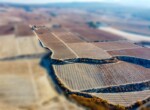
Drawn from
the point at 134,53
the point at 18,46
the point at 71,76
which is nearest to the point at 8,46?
the point at 18,46

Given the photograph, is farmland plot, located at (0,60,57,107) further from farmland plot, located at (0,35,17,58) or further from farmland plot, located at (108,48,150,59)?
farmland plot, located at (108,48,150,59)

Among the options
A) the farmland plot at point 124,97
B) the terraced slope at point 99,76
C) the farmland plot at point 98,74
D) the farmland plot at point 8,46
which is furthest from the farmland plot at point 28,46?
the farmland plot at point 124,97

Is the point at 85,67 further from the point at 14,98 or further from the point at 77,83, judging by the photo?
the point at 14,98

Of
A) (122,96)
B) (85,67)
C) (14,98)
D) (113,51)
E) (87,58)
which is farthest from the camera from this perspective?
(113,51)

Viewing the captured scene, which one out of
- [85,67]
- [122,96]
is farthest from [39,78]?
[122,96]

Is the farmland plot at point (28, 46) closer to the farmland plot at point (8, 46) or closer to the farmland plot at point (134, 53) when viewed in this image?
the farmland plot at point (8, 46)
